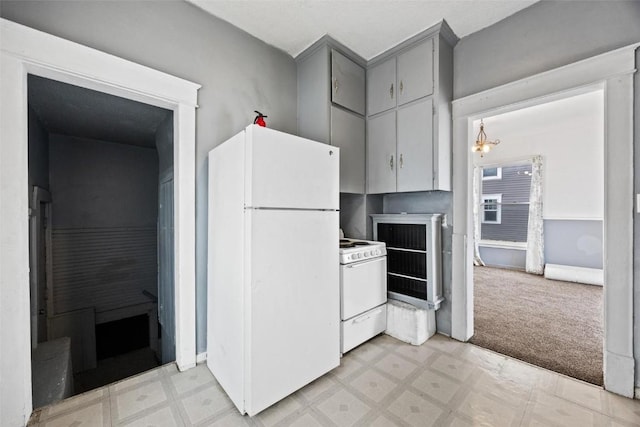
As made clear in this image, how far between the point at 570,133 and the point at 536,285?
2.90 m

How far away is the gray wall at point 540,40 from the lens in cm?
178

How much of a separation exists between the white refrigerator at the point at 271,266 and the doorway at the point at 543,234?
1778 millimetres

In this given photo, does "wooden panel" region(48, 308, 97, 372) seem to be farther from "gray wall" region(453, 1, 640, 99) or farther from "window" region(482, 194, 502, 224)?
"window" region(482, 194, 502, 224)

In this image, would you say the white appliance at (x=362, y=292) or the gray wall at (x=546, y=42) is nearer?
the gray wall at (x=546, y=42)

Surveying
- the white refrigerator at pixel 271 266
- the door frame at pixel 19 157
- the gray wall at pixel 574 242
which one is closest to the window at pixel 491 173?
the gray wall at pixel 574 242

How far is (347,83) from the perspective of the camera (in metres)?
2.73

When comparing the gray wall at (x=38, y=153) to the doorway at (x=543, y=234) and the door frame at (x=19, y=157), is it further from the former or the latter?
the doorway at (x=543, y=234)

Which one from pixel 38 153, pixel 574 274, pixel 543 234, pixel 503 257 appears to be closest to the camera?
pixel 38 153

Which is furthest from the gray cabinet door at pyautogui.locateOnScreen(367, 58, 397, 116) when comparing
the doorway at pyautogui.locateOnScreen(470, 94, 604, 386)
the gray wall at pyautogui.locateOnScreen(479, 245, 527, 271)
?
the gray wall at pyautogui.locateOnScreen(479, 245, 527, 271)

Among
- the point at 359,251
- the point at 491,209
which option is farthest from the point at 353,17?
the point at 491,209

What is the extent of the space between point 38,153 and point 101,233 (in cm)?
150

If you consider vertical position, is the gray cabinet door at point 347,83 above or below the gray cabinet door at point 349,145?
above

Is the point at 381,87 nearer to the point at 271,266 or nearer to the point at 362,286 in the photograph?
the point at 362,286

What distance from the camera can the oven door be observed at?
216 centimetres
